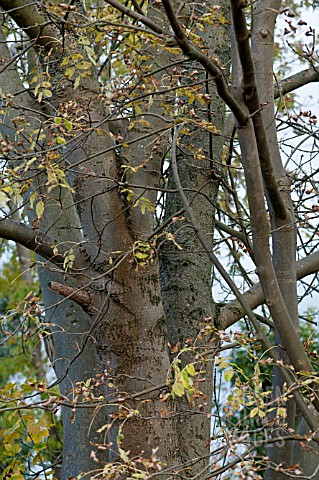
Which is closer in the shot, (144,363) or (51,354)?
(144,363)

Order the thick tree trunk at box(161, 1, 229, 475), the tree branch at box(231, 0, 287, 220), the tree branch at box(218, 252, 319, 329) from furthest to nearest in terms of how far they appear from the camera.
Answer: the tree branch at box(218, 252, 319, 329) < the thick tree trunk at box(161, 1, 229, 475) < the tree branch at box(231, 0, 287, 220)

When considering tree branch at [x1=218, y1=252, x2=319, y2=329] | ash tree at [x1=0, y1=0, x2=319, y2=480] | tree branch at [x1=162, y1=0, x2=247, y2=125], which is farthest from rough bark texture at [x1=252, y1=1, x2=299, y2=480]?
tree branch at [x1=162, y1=0, x2=247, y2=125]

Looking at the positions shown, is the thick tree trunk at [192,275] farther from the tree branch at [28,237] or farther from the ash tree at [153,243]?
the tree branch at [28,237]

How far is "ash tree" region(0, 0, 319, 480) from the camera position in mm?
2635

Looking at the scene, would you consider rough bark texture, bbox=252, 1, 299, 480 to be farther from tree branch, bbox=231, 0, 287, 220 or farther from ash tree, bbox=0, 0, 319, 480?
tree branch, bbox=231, 0, 287, 220

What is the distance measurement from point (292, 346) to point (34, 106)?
244cm

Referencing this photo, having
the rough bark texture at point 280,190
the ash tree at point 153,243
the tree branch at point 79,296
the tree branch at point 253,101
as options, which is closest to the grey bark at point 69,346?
the ash tree at point 153,243

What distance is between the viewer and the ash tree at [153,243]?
8.64ft

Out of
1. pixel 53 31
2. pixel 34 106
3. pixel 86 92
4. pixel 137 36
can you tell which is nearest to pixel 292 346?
pixel 137 36

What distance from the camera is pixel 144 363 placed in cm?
347

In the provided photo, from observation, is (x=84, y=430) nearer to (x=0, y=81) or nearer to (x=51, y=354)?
(x=51, y=354)

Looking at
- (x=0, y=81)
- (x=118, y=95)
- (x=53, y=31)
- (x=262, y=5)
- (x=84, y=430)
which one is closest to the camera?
(x=118, y=95)

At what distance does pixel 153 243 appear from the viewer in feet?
9.81

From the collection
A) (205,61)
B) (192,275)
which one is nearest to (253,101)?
(205,61)
